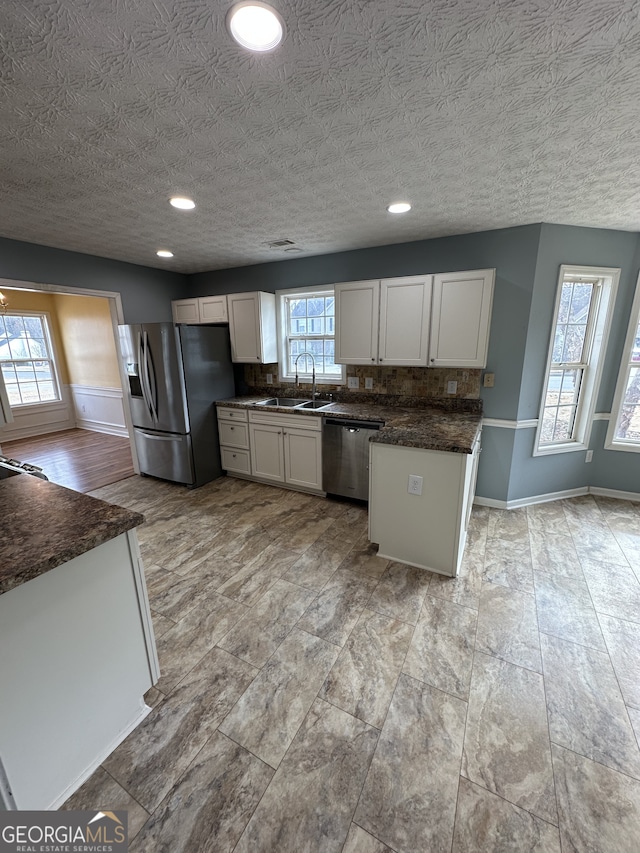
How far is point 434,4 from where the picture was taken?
3.00ft

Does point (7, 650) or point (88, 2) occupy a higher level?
point (88, 2)

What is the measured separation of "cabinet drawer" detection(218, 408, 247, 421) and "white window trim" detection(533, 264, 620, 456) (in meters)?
2.98

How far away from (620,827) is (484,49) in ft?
8.40

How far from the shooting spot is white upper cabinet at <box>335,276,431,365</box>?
293 centimetres

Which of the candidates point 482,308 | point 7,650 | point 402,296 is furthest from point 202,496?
point 482,308

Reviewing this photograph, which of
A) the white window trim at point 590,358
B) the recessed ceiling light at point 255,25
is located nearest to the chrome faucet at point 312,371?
the white window trim at point 590,358

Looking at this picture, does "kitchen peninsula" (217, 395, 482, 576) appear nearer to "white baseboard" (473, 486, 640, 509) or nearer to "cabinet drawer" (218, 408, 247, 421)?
"white baseboard" (473, 486, 640, 509)

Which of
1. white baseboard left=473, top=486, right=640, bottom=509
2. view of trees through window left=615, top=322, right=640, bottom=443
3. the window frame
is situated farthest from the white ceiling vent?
the window frame

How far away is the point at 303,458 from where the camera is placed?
3436mm

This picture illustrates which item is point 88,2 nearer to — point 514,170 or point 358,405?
point 514,170

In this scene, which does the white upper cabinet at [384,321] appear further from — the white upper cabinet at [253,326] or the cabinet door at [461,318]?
the white upper cabinet at [253,326]

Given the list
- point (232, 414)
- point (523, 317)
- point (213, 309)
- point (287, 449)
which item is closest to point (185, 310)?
point (213, 309)

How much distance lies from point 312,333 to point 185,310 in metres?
1.71

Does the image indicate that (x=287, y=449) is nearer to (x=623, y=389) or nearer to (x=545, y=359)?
(x=545, y=359)
